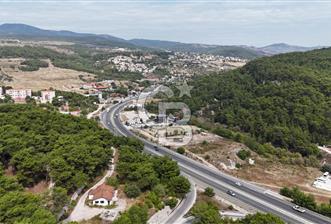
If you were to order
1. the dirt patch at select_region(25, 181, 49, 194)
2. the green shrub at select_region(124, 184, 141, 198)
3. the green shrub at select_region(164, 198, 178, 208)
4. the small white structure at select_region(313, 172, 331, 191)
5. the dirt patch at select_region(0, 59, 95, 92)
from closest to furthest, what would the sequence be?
the green shrub at select_region(164, 198, 178, 208) → the green shrub at select_region(124, 184, 141, 198) → the dirt patch at select_region(25, 181, 49, 194) → the small white structure at select_region(313, 172, 331, 191) → the dirt patch at select_region(0, 59, 95, 92)

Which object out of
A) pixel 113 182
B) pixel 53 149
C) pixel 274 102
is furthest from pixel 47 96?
pixel 113 182

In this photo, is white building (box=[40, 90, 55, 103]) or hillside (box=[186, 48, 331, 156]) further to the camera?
white building (box=[40, 90, 55, 103])

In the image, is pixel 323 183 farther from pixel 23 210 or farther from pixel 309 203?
pixel 23 210

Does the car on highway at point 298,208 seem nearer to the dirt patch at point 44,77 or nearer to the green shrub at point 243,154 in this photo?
the green shrub at point 243,154

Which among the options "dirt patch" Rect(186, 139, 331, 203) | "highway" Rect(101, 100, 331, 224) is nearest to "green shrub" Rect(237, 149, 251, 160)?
"dirt patch" Rect(186, 139, 331, 203)

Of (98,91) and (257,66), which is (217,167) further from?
(98,91)

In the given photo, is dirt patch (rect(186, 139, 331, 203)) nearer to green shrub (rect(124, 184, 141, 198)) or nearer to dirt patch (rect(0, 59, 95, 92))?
green shrub (rect(124, 184, 141, 198))

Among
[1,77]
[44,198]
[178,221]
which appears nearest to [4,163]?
[44,198]
